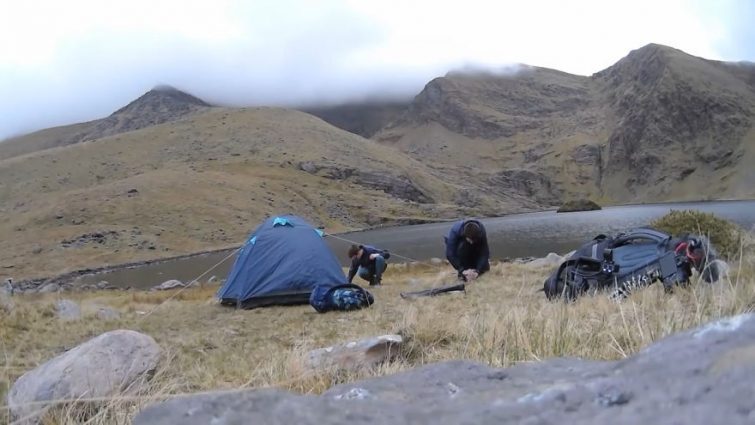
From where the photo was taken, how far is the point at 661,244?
721 centimetres

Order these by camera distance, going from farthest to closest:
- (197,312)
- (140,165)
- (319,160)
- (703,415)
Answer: (319,160), (140,165), (197,312), (703,415)

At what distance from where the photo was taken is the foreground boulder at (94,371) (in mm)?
3564

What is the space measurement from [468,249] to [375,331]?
6650 millimetres

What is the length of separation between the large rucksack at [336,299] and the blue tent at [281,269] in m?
1.06

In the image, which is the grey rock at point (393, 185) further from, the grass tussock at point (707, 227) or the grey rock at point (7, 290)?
the grass tussock at point (707, 227)

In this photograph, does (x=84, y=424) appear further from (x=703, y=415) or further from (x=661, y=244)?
(x=661, y=244)

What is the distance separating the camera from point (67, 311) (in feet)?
36.3

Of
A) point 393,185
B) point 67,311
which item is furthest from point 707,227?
point 393,185

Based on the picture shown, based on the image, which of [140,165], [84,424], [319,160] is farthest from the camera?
[319,160]

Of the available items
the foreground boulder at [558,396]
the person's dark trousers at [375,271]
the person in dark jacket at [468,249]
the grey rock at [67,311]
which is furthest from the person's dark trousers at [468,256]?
the foreground boulder at [558,396]

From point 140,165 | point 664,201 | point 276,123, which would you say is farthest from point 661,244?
point 664,201

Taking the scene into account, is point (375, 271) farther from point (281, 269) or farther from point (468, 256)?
point (281, 269)

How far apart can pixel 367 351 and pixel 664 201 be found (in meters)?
168

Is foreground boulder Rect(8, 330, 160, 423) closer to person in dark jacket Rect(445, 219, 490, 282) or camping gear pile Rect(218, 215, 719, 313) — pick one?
camping gear pile Rect(218, 215, 719, 313)
